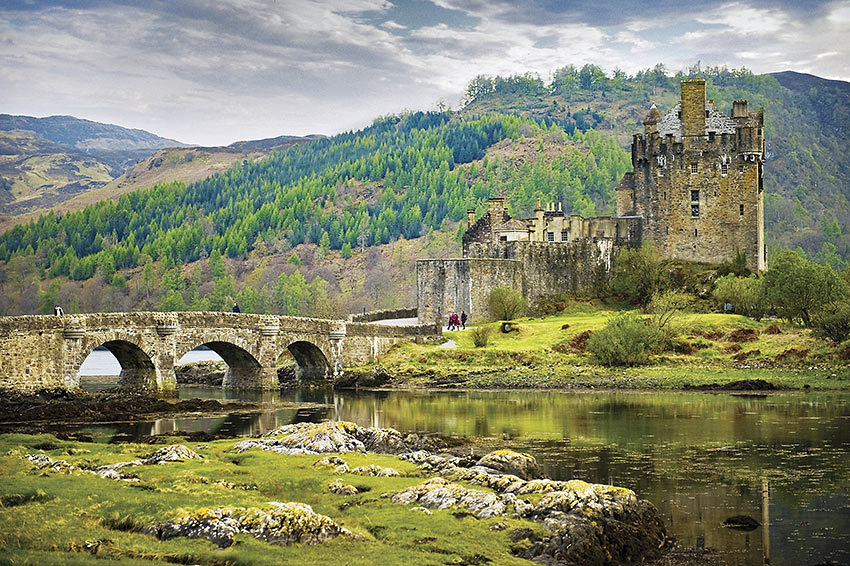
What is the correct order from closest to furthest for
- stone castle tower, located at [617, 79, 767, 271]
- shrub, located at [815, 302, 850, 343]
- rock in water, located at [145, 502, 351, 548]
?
rock in water, located at [145, 502, 351, 548]
shrub, located at [815, 302, 850, 343]
stone castle tower, located at [617, 79, 767, 271]

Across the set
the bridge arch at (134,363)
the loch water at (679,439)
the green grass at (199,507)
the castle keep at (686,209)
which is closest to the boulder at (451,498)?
the green grass at (199,507)

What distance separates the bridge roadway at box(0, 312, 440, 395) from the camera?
149ft

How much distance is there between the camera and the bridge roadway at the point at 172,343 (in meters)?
45.5

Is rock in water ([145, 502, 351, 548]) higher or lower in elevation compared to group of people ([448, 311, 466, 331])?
lower

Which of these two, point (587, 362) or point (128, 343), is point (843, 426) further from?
point (128, 343)

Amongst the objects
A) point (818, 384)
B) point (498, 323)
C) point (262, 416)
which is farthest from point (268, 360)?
point (818, 384)

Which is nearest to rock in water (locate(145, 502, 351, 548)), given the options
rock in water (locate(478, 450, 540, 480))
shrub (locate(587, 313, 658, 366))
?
rock in water (locate(478, 450, 540, 480))

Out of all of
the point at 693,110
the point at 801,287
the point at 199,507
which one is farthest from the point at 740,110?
the point at 199,507

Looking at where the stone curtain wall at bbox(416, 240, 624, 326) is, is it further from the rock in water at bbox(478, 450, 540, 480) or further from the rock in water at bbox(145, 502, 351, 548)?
the rock in water at bbox(145, 502, 351, 548)

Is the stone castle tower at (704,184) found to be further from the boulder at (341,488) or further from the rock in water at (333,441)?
the boulder at (341,488)

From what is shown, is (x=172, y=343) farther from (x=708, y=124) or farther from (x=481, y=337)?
(x=708, y=124)

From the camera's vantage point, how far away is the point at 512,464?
90.1 feet

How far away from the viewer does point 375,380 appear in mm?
61812

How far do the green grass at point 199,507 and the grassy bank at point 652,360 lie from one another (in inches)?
1235
